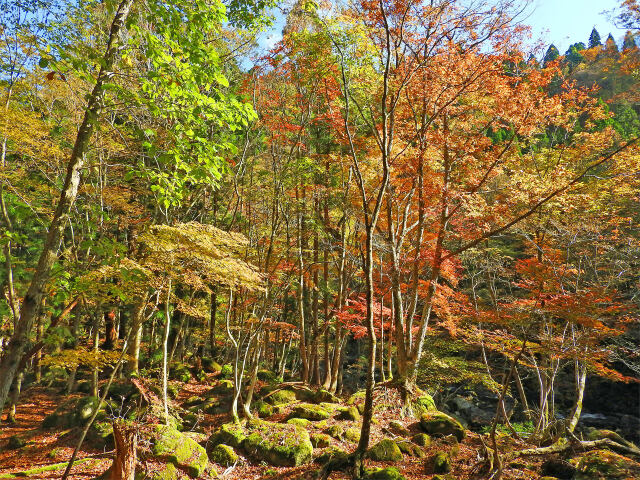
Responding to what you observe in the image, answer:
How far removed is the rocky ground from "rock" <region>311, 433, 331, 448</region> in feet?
0.08

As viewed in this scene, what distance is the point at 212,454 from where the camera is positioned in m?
8.17

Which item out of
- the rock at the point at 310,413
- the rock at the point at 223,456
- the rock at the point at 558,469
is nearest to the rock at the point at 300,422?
the rock at the point at 310,413

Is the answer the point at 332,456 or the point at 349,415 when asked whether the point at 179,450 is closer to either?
the point at 332,456

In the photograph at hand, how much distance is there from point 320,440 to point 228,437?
2.23 metres

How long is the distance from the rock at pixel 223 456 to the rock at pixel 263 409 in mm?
2500

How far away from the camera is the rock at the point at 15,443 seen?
30.9 feet

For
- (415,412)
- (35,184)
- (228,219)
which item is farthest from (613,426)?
(35,184)

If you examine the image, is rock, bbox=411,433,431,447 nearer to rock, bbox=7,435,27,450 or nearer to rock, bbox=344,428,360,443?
rock, bbox=344,428,360,443

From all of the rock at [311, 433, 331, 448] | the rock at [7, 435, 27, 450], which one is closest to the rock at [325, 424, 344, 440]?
the rock at [311, 433, 331, 448]

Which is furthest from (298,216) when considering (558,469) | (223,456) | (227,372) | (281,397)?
(558,469)

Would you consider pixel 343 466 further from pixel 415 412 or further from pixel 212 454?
pixel 415 412

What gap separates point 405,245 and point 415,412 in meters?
6.27

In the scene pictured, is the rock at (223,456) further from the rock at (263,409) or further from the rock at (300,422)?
the rock at (263,409)

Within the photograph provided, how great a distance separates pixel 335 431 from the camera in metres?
8.94
